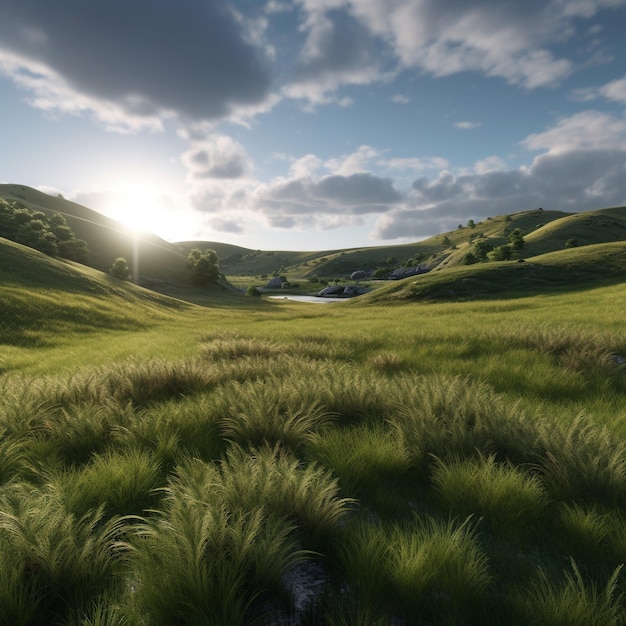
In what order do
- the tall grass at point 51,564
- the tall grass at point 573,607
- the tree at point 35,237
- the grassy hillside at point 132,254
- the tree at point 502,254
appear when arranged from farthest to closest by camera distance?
1. the grassy hillside at point 132,254
2. the tree at point 502,254
3. the tree at point 35,237
4. the tall grass at point 51,564
5. the tall grass at point 573,607

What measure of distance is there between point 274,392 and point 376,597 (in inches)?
Answer: 133

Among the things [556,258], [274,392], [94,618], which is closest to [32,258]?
[274,392]

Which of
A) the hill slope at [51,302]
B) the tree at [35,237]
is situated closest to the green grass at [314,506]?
the hill slope at [51,302]

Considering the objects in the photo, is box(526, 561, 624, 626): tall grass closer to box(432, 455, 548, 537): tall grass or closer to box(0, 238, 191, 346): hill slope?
box(432, 455, 548, 537): tall grass

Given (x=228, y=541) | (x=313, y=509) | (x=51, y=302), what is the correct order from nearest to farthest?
(x=228, y=541) < (x=313, y=509) < (x=51, y=302)

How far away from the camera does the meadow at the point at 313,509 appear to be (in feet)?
5.68

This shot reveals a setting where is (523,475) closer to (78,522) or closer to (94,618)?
(94,618)

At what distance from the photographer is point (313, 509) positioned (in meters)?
2.33

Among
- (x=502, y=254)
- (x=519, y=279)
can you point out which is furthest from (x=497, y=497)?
(x=502, y=254)

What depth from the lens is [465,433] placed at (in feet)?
11.6

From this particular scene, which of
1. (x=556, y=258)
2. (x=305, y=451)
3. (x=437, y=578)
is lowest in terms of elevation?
(x=305, y=451)

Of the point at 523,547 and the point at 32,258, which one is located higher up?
the point at 32,258

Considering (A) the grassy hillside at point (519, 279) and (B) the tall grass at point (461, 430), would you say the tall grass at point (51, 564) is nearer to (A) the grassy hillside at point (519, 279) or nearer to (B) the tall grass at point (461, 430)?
(B) the tall grass at point (461, 430)

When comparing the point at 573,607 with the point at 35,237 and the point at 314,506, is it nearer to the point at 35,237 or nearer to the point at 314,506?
the point at 314,506
